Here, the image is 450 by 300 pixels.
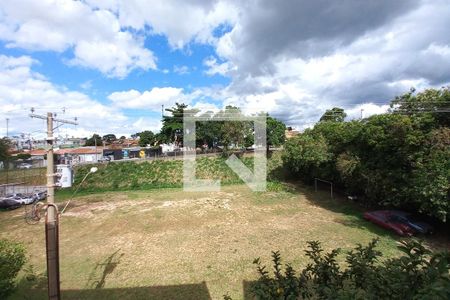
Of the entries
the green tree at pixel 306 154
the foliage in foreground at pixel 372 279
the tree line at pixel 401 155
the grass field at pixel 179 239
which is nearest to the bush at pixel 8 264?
the grass field at pixel 179 239

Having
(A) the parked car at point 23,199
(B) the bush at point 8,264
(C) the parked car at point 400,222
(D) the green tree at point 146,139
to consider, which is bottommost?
(A) the parked car at point 23,199

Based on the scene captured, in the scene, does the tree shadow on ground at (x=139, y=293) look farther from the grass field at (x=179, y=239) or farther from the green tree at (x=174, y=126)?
the green tree at (x=174, y=126)

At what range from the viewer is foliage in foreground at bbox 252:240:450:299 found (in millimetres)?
1489

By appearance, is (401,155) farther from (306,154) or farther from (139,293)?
(139,293)

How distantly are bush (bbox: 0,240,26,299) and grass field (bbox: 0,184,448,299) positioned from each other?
143cm

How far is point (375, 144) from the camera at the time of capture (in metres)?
12.6

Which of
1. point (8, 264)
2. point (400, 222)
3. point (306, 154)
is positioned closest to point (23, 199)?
point (8, 264)

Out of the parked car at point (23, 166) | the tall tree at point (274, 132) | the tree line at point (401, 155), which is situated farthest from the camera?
the tall tree at point (274, 132)

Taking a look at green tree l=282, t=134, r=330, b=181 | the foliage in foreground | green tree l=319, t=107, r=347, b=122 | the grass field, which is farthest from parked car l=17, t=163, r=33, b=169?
green tree l=319, t=107, r=347, b=122

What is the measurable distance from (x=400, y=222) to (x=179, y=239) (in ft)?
29.9

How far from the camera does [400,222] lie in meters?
11.0

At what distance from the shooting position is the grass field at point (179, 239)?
Result: 7598mm

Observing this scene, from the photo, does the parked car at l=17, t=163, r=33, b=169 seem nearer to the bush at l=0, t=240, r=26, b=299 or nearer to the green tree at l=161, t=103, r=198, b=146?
the green tree at l=161, t=103, r=198, b=146

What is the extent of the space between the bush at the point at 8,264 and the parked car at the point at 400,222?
41.0 ft
